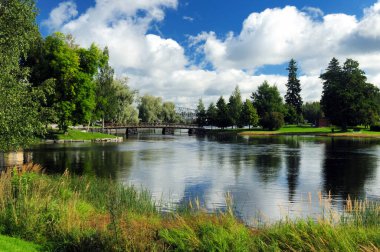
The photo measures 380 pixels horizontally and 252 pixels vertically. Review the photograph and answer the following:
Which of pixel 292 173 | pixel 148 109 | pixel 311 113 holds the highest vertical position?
pixel 148 109

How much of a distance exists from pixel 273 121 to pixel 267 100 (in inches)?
809

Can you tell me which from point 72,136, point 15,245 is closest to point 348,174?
point 15,245

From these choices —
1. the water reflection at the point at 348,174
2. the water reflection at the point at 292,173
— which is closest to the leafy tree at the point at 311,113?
the water reflection at the point at 348,174

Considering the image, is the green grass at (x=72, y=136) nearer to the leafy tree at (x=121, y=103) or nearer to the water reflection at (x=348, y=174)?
the leafy tree at (x=121, y=103)

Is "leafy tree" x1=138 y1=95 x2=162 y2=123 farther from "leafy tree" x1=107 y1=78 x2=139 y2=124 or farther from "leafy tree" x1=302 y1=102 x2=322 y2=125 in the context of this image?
"leafy tree" x1=302 y1=102 x2=322 y2=125

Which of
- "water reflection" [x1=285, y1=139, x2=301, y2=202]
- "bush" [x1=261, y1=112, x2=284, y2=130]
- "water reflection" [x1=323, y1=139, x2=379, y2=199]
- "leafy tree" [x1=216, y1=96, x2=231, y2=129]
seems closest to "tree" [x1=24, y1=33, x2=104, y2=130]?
"water reflection" [x1=285, y1=139, x2=301, y2=202]

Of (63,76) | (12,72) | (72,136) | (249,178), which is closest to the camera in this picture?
(12,72)

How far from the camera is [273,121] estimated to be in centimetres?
12188

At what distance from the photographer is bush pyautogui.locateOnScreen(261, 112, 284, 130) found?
4779 inches

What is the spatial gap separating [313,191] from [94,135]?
211ft

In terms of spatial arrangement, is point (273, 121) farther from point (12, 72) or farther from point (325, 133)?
point (12, 72)

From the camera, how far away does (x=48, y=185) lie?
58.5 feet

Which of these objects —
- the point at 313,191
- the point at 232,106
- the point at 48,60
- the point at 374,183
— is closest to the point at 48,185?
the point at 313,191

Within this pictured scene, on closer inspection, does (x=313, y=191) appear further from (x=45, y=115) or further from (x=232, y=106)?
(x=232, y=106)
